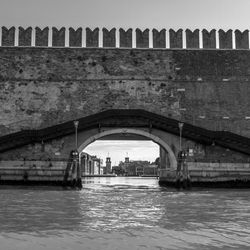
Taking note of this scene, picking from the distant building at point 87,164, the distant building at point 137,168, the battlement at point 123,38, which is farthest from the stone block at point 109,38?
the distant building at point 137,168

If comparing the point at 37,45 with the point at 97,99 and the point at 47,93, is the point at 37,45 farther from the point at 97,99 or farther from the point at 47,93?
the point at 97,99

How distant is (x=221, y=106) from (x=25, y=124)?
8.97 m

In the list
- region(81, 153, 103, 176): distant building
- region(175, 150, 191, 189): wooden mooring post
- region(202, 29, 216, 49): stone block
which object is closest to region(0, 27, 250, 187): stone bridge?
region(202, 29, 216, 49): stone block

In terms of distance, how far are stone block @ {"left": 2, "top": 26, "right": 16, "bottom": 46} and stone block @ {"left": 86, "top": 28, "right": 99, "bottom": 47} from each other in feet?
11.5

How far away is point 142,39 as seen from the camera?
20.4 m

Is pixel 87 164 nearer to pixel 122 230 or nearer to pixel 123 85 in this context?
pixel 123 85

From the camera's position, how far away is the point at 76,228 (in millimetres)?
5434

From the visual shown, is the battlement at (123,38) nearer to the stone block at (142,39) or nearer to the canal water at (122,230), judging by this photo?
the stone block at (142,39)

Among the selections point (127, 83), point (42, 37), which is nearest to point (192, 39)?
point (127, 83)

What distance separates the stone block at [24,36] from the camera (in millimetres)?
20281

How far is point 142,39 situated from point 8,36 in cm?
633

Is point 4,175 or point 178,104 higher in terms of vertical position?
point 178,104

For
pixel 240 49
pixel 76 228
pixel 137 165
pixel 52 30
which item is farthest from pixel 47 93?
pixel 137 165

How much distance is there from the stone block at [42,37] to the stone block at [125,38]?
3.48 metres
